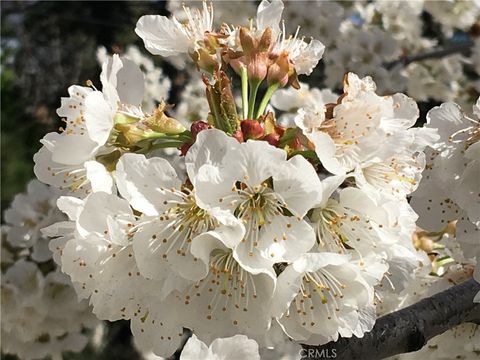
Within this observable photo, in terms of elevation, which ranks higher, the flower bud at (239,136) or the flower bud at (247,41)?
the flower bud at (247,41)

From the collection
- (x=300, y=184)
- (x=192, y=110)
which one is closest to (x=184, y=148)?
(x=300, y=184)

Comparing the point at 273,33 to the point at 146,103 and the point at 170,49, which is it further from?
the point at 146,103

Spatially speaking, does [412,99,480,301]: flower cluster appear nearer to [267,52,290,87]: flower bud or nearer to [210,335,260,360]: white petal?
[267,52,290,87]: flower bud

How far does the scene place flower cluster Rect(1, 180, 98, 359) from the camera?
6.25 feet

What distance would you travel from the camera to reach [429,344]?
146 centimetres

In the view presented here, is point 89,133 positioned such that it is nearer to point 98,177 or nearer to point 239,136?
point 98,177

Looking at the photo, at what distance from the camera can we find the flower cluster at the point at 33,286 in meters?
1.91

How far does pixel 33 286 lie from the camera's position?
1.94 meters

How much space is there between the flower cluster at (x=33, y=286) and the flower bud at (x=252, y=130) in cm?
98

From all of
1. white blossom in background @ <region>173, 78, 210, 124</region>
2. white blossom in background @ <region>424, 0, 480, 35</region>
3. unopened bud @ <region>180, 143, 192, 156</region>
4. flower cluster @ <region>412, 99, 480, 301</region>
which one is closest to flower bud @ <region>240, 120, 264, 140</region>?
unopened bud @ <region>180, 143, 192, 156</region>

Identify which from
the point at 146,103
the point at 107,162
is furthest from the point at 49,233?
the point at 146,103

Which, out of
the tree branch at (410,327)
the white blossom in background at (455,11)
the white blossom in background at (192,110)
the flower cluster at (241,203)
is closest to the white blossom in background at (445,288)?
the tree branch at (410,327)

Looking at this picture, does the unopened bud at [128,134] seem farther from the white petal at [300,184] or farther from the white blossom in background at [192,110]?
the white blossom in background at [192,110]

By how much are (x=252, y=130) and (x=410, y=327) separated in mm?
480
